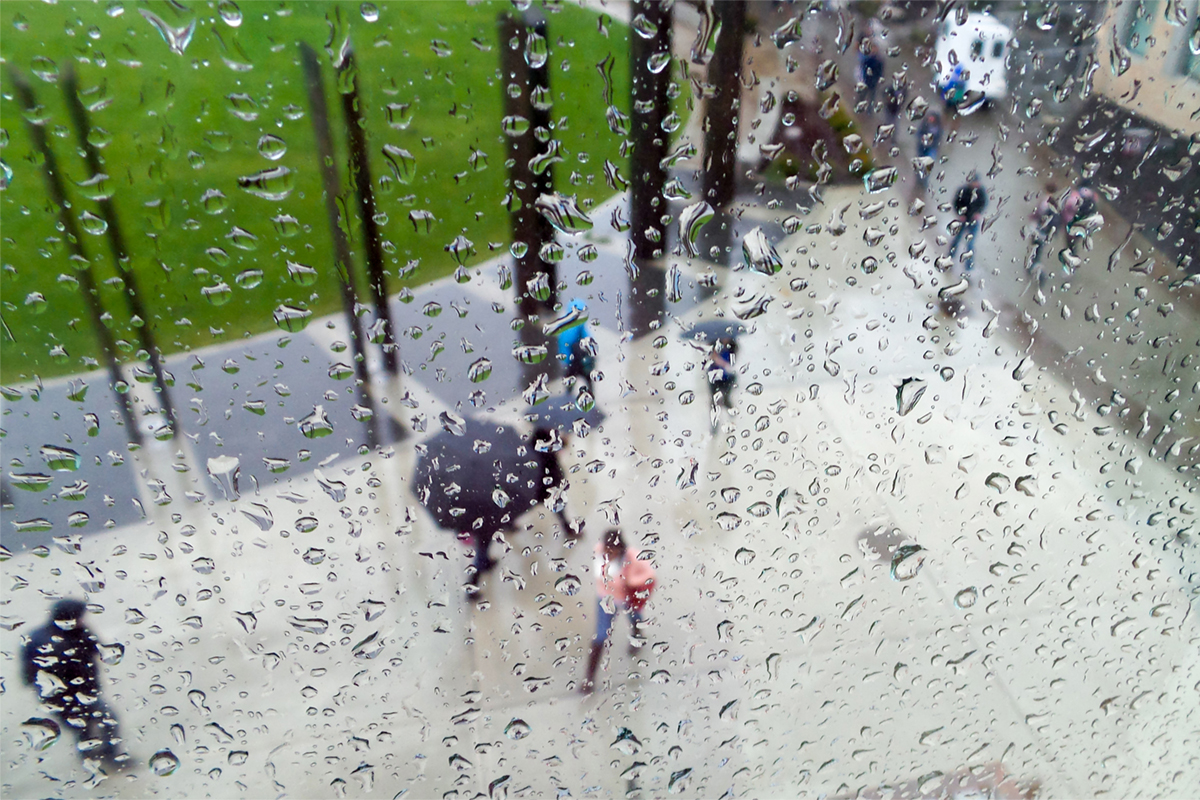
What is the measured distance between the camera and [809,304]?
0.72m

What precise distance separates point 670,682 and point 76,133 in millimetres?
872

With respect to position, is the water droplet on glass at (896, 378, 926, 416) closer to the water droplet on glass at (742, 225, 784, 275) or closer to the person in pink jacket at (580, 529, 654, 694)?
the water droplet on glass at (742, 225, 784, 275)

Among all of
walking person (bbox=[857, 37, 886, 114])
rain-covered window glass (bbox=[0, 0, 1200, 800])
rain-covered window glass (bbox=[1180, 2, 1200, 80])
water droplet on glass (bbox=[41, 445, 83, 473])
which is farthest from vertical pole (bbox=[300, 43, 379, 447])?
rain-covered window glass (bbox=[1180, 2, 1200, 80])

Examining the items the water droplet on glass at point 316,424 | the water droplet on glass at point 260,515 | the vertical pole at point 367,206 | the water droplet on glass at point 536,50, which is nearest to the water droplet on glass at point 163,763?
the water droplet on glass at point 260,515

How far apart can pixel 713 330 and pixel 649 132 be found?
215 mm

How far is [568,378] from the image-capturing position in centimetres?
71

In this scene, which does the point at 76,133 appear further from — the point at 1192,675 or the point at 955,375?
the point at 1192,675

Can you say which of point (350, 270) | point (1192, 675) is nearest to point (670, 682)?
point (350, 270)

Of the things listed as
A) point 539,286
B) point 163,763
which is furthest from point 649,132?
point 163,763

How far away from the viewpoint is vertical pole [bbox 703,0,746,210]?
0.59m

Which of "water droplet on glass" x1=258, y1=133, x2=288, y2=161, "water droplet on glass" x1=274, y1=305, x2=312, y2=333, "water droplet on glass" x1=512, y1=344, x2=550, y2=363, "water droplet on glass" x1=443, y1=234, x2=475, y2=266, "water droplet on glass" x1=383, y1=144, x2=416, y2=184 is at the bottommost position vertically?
"water droplet on glass" x1=512, y1=344, x2=550, y2=363

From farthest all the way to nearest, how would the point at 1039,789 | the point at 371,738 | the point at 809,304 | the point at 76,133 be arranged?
the point at 1039,789
the point at 371,738
the point at 809,304
the point at 76,133

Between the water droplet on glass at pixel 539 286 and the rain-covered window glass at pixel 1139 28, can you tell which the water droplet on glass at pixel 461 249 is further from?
the rain-covered window glass at pixel 1139 28

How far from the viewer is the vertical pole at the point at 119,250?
522 mm
